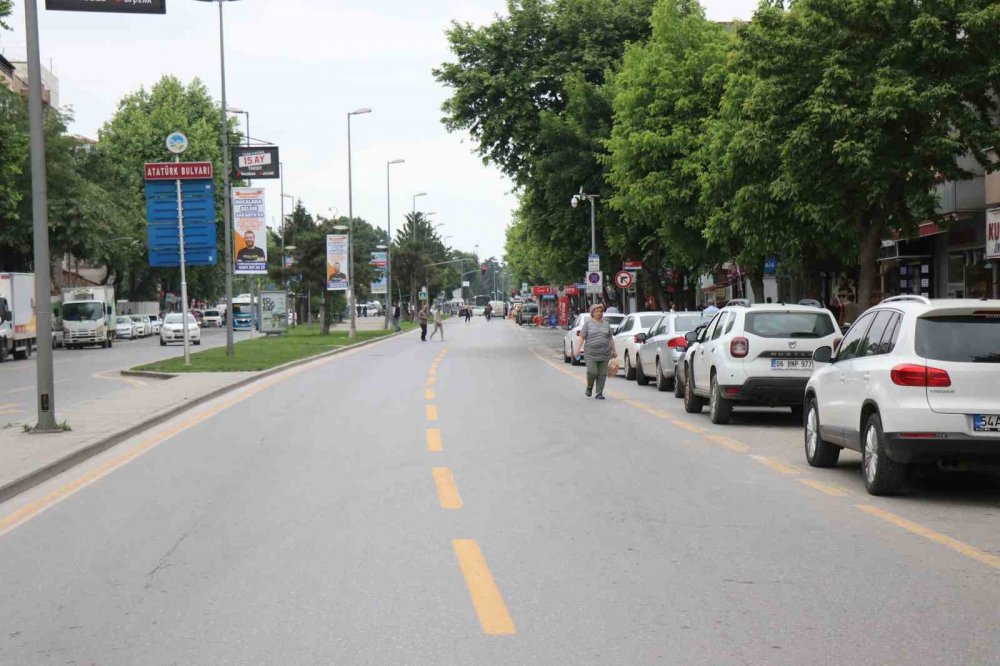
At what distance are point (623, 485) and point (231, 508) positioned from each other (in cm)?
325

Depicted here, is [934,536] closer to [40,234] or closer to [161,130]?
[40,234]

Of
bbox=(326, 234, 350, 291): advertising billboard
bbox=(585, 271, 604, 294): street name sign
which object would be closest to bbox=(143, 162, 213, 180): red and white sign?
bbox=(585, 271, 604, 294): street name sign

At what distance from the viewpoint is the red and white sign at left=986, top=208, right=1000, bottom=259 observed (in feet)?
84.2

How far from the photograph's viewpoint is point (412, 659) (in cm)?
503

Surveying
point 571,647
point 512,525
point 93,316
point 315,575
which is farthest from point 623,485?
point 93,316

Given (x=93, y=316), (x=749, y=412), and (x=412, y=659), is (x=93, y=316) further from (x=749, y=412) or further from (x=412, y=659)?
(x=412, y=659)

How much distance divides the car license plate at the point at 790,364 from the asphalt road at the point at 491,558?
2649mm

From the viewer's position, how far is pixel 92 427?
590 inches

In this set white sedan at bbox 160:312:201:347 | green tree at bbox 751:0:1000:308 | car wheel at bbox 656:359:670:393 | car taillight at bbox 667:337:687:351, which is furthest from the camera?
white sedan at bbox 160:312:201:347

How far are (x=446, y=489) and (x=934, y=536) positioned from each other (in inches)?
151

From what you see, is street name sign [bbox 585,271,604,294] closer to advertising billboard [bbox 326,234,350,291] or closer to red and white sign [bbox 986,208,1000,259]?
advertising billboard [bbox 326,234,350,291]

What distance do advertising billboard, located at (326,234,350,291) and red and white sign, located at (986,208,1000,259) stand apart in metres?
37.2

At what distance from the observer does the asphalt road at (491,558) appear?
5.32m

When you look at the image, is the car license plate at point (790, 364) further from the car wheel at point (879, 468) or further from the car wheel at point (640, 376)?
the car wheel at point (640, 376)
